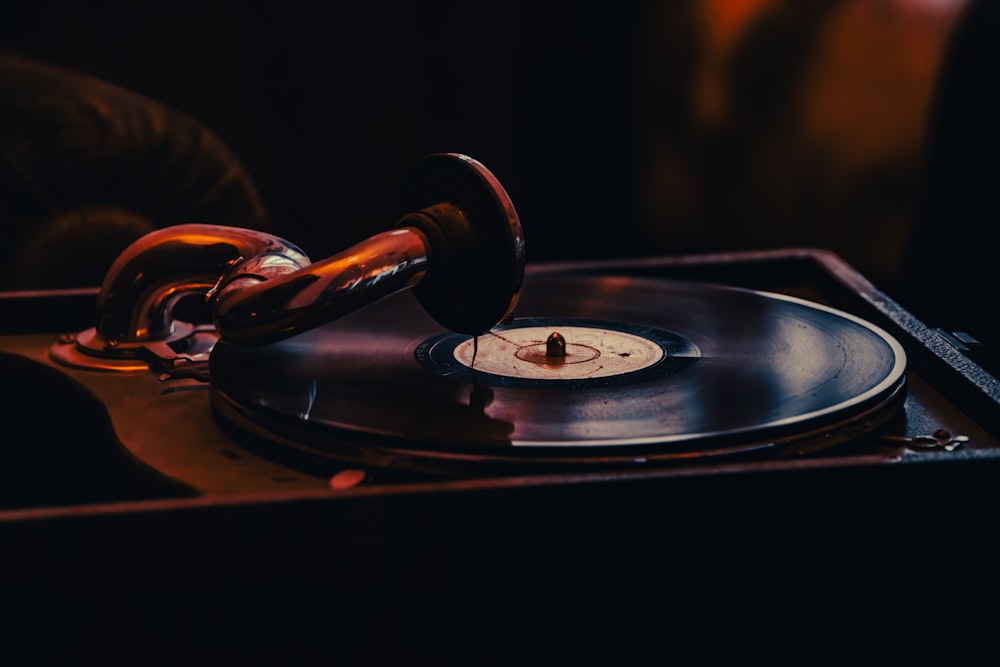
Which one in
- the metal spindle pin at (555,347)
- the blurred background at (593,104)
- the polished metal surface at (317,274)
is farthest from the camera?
the blurred background at (593,104)

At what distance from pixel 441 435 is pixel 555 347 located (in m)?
0.26

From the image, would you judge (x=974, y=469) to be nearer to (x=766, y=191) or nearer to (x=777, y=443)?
(x=777, y=443)

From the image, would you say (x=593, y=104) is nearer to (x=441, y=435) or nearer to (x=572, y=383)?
(x=572, y=383)

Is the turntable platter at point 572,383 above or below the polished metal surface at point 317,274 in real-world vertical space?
below

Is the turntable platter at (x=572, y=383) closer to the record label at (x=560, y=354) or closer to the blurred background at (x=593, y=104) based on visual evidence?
the record label at (x=560, y=354)

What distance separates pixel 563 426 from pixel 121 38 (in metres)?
1.09

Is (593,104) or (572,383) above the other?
(593,104)

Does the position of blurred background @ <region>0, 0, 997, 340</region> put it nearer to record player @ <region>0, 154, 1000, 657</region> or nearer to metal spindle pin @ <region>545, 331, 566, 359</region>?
record player @ <region>0, 154, 1000, 657</region>

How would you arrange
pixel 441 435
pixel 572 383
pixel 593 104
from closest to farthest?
pixel 441 435 < pixel 572 383 < pixel 593 104

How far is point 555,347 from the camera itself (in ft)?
3.41

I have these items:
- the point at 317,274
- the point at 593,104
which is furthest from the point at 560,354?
the point at 593,104

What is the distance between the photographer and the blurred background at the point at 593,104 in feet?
5.43

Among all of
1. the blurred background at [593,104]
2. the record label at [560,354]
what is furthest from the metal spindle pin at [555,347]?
the blurred background at [593,104]

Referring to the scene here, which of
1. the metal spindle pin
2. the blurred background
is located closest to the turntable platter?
the metal spindle pin
